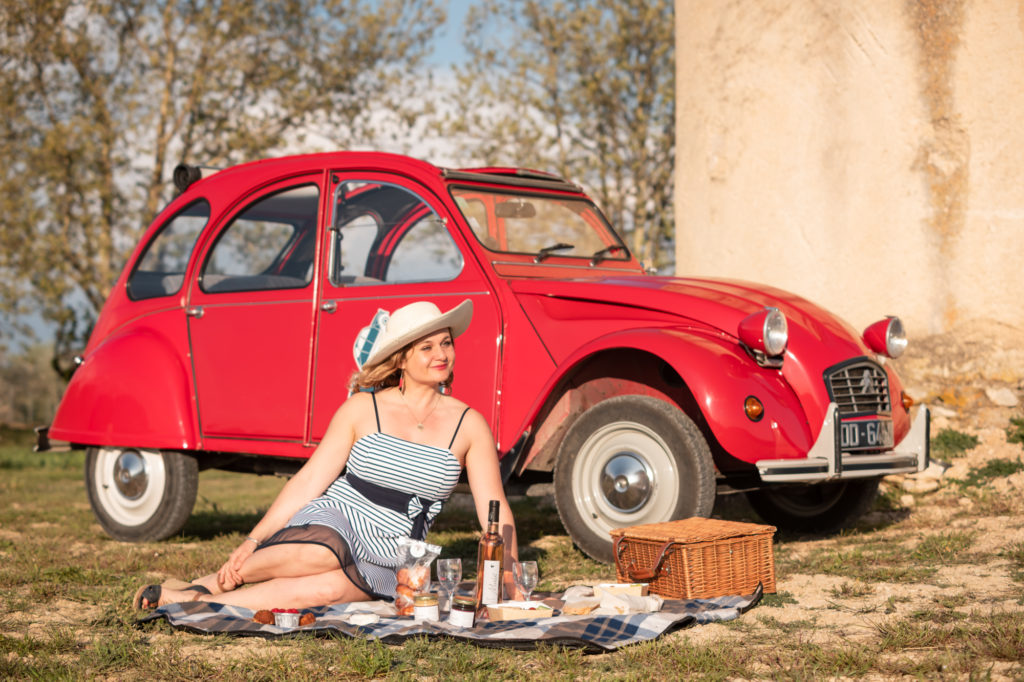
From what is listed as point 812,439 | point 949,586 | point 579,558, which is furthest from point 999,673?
point 579,558

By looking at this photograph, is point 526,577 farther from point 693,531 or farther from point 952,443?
point 952,443

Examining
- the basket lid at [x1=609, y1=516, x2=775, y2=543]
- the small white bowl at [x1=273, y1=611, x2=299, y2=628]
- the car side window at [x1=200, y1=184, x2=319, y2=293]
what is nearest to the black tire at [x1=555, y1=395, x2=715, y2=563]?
the basket lid at [x1=609, y1=516, x2=775, y2=543]

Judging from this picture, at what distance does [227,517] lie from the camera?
8.03 metres

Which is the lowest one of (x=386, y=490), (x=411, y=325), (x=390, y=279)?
(x=386, y=490)

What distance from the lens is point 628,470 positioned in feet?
16.7

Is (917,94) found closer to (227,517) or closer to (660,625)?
(660,625)

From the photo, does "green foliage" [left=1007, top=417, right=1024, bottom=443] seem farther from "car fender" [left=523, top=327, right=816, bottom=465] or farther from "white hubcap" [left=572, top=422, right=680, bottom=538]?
"white hubcap" [left=572, top=422, right=680, bottom=538]

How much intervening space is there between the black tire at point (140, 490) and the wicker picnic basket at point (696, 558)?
314 centimetres

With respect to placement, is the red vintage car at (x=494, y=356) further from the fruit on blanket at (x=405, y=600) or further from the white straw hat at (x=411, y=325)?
the fruit on blanket at (x=405, y=600)

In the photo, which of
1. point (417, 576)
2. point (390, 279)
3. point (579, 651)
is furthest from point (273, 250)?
point (579, 651)

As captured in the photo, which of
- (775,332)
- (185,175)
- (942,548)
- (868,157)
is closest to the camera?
(775,332)

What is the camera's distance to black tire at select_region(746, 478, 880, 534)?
6051mm

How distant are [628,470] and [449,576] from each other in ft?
4.78

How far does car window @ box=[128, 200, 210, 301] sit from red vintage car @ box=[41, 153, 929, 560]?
2 centimetres
